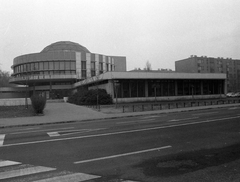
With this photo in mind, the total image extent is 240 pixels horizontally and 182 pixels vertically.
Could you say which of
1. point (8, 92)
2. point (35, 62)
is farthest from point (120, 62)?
point (8, 92)

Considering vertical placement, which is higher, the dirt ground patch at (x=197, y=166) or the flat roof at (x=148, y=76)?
the flat roof at (x=148, y=76)

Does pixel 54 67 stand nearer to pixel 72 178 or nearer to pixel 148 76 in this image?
pixel 148 76

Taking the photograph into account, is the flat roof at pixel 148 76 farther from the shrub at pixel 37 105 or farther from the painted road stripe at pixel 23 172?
the painted road stripe at pixel 23 172

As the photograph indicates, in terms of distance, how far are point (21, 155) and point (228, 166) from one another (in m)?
6.00

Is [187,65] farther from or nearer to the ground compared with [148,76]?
farther from the ground

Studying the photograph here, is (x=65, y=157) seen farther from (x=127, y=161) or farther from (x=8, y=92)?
(x=8, y=92)

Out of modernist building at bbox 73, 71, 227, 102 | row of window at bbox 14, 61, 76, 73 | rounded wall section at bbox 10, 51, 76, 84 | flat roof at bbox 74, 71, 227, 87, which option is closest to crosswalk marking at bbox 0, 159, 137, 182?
modernist building at bbox 73, 71, 227, 102

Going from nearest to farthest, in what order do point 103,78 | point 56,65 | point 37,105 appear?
point 37,105
point 103,78
point 56,65

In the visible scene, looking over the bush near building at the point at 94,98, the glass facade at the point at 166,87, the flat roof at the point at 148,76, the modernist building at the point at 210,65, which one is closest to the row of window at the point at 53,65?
the flat roof at the point at 148,76

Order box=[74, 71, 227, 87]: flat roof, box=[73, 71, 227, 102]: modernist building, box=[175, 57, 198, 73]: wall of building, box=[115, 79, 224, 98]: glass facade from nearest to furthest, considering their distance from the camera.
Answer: box=[74, 71, 227, 87]: flat roof → box=[73, 71, 227, 102]: modernist building → box=[115, 79, 224, 98]: glass facade → box=[175, 57, 198, 73]: wall of building

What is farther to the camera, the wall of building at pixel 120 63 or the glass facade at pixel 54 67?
the wall of building at pixel 120 63

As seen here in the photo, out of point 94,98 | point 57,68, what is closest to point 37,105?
point 94,98

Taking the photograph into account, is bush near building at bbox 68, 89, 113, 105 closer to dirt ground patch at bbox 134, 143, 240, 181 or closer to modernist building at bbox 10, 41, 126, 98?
dirt ground patch at bbox 134, 143, 240, 181

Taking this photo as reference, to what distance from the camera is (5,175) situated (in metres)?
5.04
